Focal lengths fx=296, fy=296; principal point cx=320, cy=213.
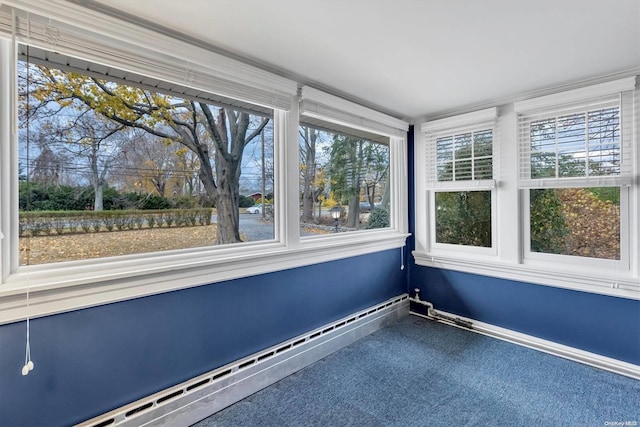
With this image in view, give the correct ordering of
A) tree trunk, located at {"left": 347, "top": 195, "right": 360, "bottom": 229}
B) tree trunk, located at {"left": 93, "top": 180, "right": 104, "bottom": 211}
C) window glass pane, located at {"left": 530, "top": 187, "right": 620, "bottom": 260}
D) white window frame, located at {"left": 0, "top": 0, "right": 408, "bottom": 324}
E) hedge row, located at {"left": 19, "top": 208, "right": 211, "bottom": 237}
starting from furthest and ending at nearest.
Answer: tree trunk, located at {"left": 347, "top": 195, "right": 360, "bottom": 229}, window glass pane, located at {"left": 530, "top": 187, "right": 620, "bottom": 260}, tree trunk, located at {"left": 93, "top": 180, "right": 104, "bottom": 211}, hedge row, located at {"left": 19, "top": 208, "right": 211, "bottom": 237}, white window frame, located at {"left": 0, "top": 0, "right": 408, "bottom": 324}

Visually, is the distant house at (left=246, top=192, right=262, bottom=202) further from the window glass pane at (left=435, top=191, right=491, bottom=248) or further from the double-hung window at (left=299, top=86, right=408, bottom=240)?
the window glass pane at (left=435, top=191, right=491, bottom=248)

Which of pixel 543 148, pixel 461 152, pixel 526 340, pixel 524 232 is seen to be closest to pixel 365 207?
pixel 461 152

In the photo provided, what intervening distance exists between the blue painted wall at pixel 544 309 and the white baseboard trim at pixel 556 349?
3 cm

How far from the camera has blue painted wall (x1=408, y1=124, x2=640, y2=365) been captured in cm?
215

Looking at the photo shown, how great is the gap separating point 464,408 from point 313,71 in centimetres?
239

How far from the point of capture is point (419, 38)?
1.65 metres

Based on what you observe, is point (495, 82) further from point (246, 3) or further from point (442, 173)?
point (246, 3)

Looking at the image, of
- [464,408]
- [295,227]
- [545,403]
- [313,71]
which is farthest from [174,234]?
[545,403]

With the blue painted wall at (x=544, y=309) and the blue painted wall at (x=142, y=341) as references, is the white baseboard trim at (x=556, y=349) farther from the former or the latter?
the blue painted wall at (x=142, y=341)

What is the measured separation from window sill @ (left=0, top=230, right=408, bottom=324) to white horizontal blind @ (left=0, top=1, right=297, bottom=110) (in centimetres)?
99

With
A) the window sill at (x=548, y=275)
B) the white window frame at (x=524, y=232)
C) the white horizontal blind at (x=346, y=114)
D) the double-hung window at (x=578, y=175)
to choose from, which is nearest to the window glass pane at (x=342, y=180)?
the white horizontal blind at (x=346, y=114)

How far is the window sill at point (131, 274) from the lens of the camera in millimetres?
1281

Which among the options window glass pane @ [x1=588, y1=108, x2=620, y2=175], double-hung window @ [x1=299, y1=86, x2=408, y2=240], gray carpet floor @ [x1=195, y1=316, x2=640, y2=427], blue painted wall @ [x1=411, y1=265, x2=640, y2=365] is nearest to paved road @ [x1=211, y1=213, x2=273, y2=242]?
double-hung window @ [x1=299, y1=86, x2=408, y2=240]

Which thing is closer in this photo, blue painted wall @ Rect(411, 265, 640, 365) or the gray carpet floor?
the gray carpet floor
